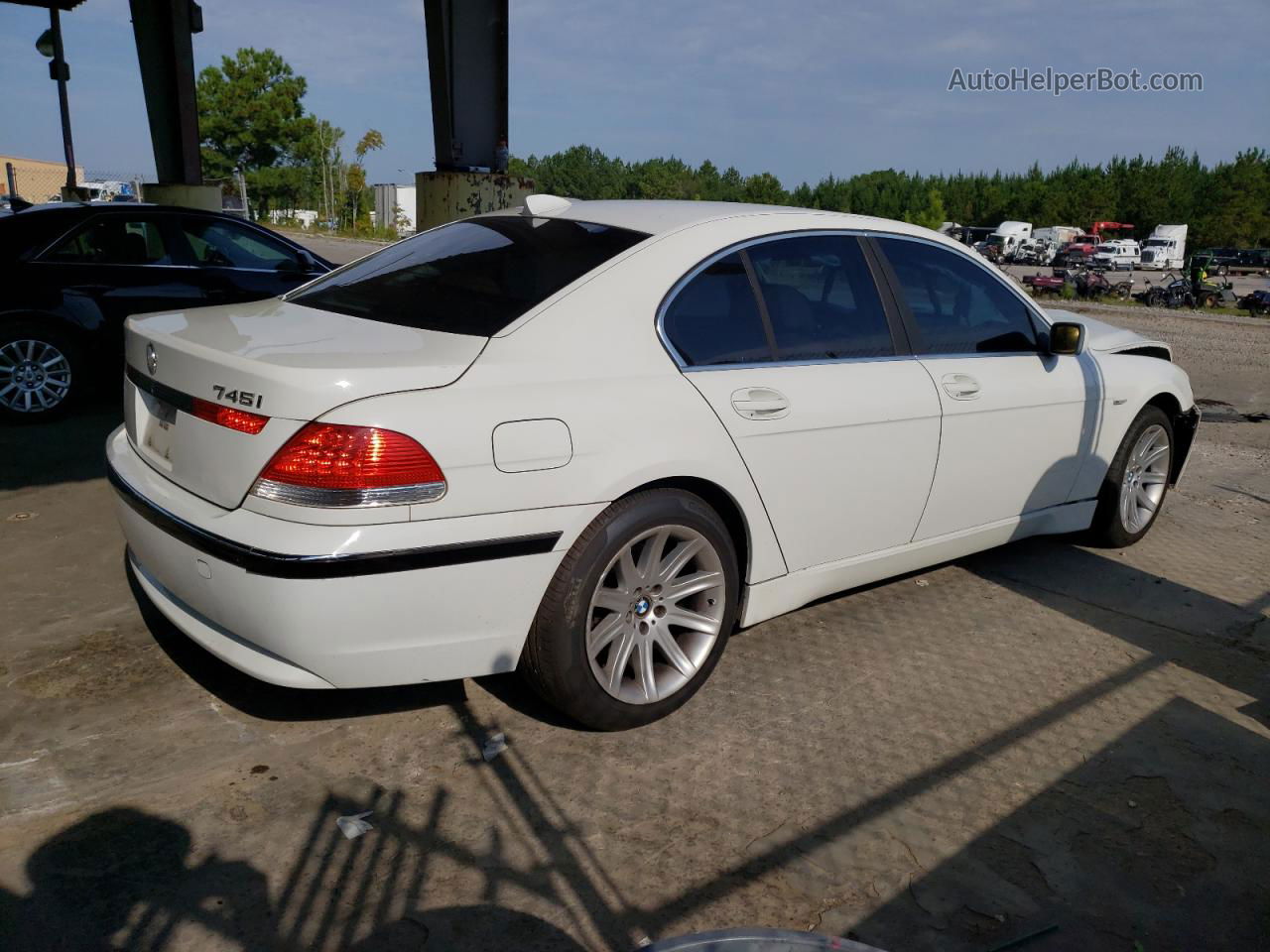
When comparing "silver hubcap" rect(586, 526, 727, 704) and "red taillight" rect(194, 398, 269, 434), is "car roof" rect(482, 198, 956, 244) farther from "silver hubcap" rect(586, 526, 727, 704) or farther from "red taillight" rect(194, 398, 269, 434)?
"red taillight" rect(194, 398, 269, 434)

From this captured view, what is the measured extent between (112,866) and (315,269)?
20.1 feet

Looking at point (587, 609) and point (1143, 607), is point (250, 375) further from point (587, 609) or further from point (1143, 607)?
point (1143, 607)

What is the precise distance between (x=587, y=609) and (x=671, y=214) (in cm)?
149

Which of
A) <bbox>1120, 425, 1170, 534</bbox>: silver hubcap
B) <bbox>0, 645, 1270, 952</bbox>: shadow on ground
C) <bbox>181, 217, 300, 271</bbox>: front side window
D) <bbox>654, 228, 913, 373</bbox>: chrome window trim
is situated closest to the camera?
<bbox>0, 645, 1270, 952</bbox>: shadow on ground

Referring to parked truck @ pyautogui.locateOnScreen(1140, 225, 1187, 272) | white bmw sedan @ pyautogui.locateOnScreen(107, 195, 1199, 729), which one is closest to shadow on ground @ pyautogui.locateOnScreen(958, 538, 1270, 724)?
white bmw sedan @ pyautogui.locateOnScreen(107, 195, 1199, 729)

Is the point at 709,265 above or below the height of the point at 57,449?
above

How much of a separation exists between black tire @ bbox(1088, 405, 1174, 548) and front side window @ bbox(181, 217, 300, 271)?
5.96m

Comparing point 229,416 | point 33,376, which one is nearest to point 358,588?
point 229,416

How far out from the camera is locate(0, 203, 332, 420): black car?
6863 mm

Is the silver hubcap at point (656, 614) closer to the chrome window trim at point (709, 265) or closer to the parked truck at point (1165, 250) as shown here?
the chrome window trim at point (709, 265)

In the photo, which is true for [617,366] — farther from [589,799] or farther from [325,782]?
[325,782]

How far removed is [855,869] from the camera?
2.61 meters

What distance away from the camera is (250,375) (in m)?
2.71

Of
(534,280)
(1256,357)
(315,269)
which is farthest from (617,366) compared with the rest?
(1256,357)
